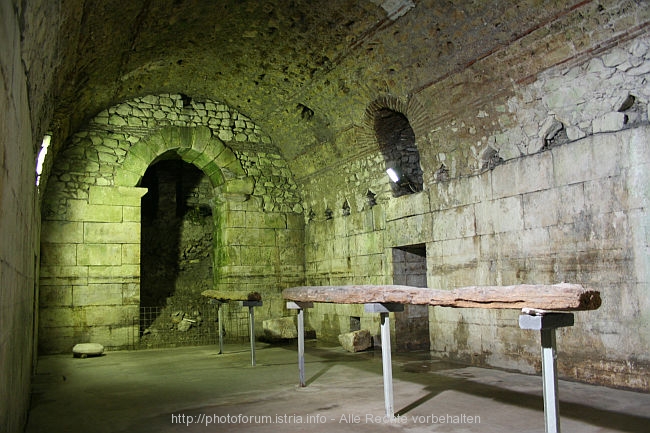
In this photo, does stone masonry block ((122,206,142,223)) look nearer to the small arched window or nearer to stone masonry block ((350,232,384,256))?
stone masonry block ((350,232,384,256))

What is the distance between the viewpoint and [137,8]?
6281 millimetres

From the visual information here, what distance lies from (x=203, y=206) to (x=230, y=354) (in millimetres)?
6152

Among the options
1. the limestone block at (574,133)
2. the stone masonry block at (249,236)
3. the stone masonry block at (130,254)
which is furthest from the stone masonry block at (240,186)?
the limestone block at (574,133)

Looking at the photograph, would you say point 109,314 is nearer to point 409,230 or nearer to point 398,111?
point 409,230

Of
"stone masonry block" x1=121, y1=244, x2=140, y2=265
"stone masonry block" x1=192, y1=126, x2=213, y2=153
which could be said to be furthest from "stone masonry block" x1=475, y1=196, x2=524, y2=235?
"stone masonry block" x1=121, y1=244, x2=140, y2=265

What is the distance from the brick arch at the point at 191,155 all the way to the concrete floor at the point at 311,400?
386 centimetres

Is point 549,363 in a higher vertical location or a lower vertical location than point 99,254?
lower

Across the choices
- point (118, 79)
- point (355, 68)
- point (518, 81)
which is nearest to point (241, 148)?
point (118, 79)

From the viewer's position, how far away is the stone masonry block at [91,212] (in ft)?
31.1

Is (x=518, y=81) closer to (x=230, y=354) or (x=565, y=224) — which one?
(x=565, y=224)

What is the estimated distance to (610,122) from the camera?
5246mm

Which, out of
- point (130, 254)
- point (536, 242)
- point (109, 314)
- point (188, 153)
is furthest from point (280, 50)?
point (109, 314)

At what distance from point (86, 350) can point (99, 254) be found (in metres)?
1.74

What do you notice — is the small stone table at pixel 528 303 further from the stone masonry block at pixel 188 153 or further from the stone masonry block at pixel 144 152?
the stone masonry block at pixel 188 153
